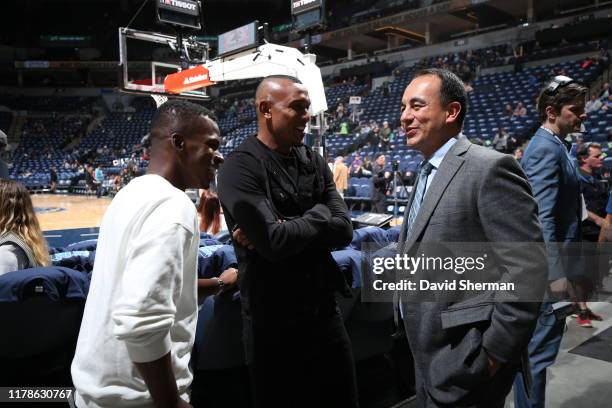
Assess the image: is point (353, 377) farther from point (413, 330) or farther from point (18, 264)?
point (18, 264)

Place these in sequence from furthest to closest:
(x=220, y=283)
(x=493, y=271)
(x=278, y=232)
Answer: (x=220, y=283) → (x=278, y=232) → (x=493, y=271)

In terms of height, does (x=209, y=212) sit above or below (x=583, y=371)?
above

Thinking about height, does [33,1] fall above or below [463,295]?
above

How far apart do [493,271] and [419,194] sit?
0.37 metres

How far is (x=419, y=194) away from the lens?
1.56m

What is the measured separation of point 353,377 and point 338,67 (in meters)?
25.3

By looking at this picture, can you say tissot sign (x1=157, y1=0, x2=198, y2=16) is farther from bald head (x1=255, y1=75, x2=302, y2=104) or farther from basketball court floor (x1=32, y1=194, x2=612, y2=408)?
basketball court floor (x1=32, y1=194, x2=612, y2=408)

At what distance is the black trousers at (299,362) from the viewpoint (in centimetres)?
153

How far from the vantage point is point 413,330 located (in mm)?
1417

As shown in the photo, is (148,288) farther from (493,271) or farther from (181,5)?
(181,5)

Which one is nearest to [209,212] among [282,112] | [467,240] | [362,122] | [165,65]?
[282,112]

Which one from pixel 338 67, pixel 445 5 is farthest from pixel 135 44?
pixel 445 5

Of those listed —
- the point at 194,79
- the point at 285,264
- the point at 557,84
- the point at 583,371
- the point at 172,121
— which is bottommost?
the point at 583,371

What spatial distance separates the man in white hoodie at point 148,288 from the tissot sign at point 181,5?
768cm
